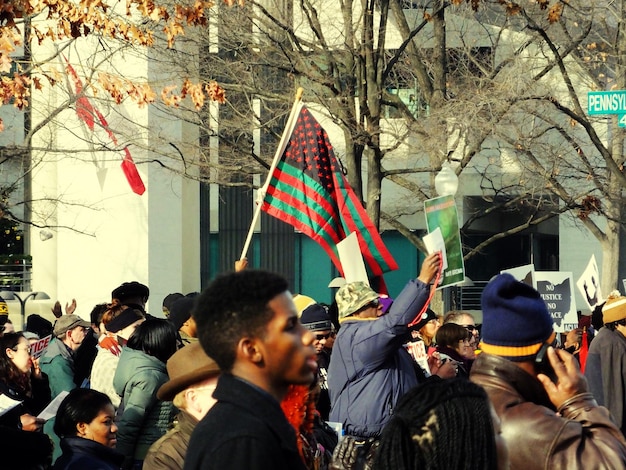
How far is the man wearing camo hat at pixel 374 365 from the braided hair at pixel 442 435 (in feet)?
12.6

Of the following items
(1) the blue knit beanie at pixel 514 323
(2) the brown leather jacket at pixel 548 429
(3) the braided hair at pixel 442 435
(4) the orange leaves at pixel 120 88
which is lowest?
(2) the brown leather jacket at pixel 548 429

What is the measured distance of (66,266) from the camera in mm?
20641

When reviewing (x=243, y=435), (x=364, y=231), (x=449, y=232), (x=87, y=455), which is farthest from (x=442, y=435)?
(x=364, y=231)

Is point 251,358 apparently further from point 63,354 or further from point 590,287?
point 590,287

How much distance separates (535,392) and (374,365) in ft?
10.2

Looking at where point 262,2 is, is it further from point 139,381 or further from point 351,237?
point 139,381

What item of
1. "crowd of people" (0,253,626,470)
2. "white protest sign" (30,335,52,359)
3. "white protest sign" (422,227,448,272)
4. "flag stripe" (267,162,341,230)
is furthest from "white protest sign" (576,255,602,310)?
"white protest sign" (30,335,52,359)

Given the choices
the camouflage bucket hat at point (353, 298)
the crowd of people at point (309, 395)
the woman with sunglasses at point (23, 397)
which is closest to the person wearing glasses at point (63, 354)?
the woman with sunglasses at point (23, 397)

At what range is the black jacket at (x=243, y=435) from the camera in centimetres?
322

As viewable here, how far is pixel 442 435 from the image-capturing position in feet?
9.93

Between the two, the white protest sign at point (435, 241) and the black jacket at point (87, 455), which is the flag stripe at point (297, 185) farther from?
the black jacket at point (87, 455)

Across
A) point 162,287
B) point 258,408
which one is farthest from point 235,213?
point 258,408

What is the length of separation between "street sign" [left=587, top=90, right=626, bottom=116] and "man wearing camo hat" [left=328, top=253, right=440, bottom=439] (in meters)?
6.28

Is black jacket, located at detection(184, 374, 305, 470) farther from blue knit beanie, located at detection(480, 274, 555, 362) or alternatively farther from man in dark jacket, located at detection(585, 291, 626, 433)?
man in dark jacket, located at detection(585, 291, 626, 433)
